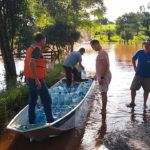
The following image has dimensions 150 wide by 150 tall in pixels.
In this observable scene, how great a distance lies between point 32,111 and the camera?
28.5 ft

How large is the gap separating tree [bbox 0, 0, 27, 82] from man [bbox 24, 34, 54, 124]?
753cm

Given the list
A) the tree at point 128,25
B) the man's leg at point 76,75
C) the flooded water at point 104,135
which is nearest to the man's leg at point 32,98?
the flooded water at point 104,135

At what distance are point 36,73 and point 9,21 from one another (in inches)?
356

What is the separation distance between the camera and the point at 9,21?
1666 cm

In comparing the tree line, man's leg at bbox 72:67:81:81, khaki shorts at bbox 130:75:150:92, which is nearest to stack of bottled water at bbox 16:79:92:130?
man's leg at bbox 72:67:81:81

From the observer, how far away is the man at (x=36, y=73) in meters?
8.06

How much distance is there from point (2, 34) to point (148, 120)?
7.89 metres

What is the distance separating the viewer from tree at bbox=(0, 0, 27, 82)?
1588cm

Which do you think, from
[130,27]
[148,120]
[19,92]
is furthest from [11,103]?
[130,27]

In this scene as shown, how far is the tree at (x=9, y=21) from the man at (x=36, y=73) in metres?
7.53

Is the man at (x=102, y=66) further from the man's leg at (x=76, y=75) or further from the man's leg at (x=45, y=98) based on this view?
the man's leg at (x=76, y=75)

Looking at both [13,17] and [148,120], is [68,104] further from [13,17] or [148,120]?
[13,17]

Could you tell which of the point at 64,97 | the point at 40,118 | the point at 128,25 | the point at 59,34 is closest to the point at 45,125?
the point at 40,118

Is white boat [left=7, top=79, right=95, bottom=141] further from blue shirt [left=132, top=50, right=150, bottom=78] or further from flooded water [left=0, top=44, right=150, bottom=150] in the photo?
blue shirt [left=132, top=50, right=150, bottom=78]
